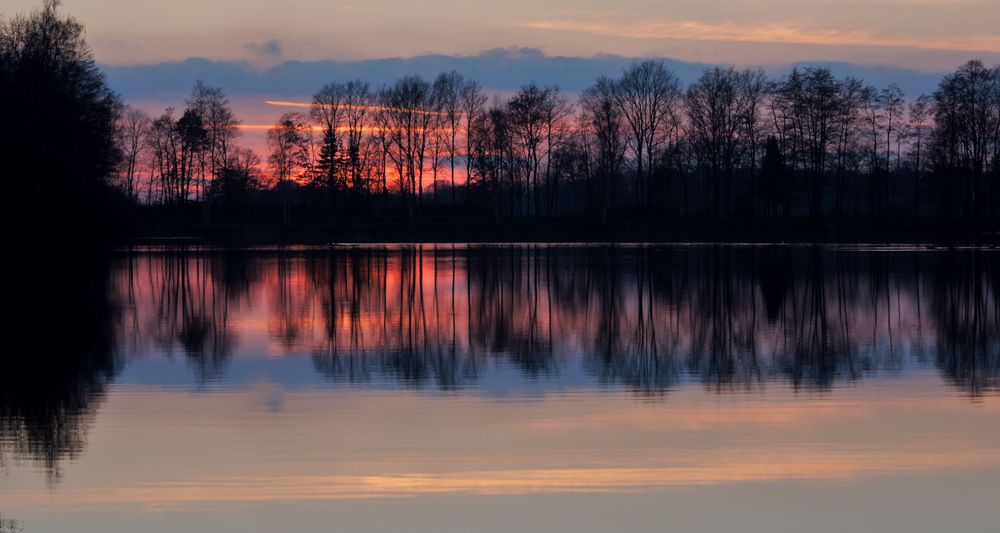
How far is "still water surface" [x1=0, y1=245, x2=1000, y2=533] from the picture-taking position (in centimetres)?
921

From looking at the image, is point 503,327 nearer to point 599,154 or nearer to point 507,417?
point 507,417

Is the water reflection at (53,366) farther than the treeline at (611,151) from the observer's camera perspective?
No

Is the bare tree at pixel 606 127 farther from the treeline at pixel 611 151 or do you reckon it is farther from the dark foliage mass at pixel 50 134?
the dark foliage mass at pixel 50 134

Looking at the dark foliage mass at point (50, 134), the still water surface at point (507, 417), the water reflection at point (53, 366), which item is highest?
the dark foliage mass at point (50, 134)

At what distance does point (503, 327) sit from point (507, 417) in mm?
9591

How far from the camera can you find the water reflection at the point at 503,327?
15750 millimetres

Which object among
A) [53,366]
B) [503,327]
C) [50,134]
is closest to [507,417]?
[53,366]

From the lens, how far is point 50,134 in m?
52.2

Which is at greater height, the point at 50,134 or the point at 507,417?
the point at 50,134

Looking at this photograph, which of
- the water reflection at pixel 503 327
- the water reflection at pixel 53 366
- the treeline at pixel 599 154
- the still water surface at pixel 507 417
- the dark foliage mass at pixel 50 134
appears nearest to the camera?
the still water surface at pixel 507 417

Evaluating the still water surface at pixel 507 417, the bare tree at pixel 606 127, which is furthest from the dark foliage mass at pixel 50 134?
the bare tree at pixel 606 127

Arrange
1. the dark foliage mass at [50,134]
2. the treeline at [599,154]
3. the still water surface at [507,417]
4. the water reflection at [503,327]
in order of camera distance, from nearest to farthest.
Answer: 1. the still water surface at [507,417]
2. the water reflection at [503,327]
3. the dark foliage mass at [50,134]
4. the treeline at [599,154]

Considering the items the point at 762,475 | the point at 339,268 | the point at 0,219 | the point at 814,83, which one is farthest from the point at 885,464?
the point at 814,83

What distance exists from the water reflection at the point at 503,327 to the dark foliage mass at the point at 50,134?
1218 centimetres
